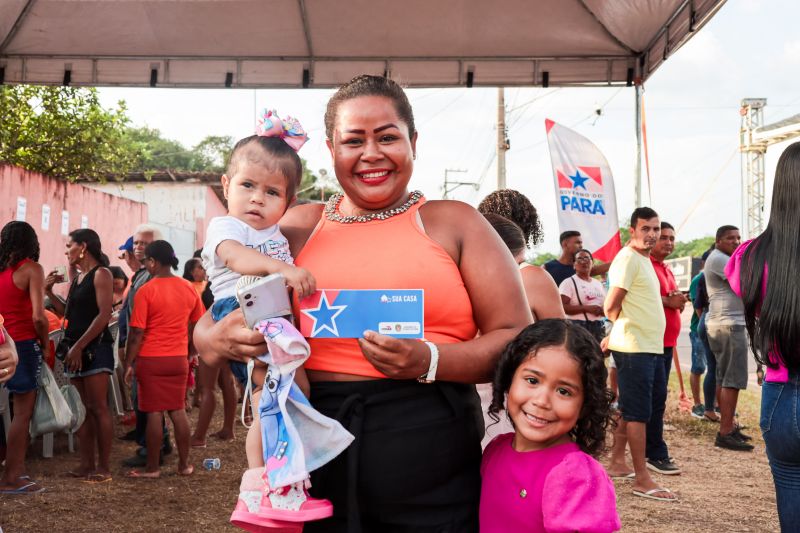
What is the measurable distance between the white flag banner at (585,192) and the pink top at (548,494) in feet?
18.2

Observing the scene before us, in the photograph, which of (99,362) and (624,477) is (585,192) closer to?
Answer: (624,477)

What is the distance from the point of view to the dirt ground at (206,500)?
5059 mm

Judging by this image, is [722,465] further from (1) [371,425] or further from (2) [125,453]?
(1) [371,425]

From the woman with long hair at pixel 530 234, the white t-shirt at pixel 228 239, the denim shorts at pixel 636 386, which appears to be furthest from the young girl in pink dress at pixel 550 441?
the denim shorts at pixel 636 386

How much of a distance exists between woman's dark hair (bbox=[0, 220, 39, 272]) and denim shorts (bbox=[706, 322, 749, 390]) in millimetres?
6128

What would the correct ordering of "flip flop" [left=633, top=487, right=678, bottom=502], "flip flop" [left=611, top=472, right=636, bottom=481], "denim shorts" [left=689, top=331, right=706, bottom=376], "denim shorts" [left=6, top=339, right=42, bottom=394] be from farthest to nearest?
"denim shorts" [left=689, top=331, right=706, bottom=376] → "flip flop" [left=611, top=472, right=636, bottom=481] → "flip flop" [left=633, top=487, right=678, bottom=502] → "denim shorts" [left=6, top=339, right=42, bottom=394]

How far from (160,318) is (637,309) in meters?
3.74

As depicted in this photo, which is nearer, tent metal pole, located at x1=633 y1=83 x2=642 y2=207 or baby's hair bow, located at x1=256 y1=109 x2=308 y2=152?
baby's hair bow, located at x1=256 y1=109 x2=308 y2=152

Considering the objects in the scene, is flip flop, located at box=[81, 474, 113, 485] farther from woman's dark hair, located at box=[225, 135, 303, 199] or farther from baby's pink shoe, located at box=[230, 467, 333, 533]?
baby's pink shoe, located at box=[230, 467, 333, 533]

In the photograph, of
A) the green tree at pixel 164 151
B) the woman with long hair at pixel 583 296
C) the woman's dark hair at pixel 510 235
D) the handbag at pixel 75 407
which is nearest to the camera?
the woman's dark hair at pixel 510 235

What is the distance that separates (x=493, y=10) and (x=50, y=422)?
433 centimetres

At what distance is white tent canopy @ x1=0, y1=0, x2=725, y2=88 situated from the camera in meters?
5.15

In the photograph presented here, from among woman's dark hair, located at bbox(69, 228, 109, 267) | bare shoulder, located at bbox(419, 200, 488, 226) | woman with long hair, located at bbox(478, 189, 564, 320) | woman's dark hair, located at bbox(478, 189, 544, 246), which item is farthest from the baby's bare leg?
woman's dark hair, located at bbox(69, 228, 109, 267)

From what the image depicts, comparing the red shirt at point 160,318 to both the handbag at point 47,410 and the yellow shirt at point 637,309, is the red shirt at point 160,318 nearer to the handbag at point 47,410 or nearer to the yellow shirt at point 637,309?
the handbag at point 47,410
